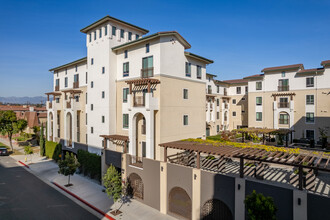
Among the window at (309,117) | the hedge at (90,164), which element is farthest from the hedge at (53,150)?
the window at (309,117)

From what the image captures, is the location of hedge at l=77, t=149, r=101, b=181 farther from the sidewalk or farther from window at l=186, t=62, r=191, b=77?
window at l=186, t=62, r=191, b=77

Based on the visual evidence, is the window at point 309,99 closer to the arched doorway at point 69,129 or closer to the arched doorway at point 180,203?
the arched doorway at point 180,203

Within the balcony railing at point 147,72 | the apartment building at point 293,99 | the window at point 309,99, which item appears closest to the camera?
the balcony railing at point 147,72

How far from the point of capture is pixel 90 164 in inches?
987

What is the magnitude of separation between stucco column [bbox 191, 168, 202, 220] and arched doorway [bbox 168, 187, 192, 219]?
490mm

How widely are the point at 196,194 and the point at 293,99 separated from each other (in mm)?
30502

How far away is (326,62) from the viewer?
31.6m

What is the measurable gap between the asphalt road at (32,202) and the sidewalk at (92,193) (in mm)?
1208

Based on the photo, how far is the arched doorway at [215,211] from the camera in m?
13.4

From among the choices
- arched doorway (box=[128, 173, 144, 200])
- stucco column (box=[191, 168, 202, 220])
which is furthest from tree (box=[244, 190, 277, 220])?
arched doorway (box=[128, 173, 144, 200])

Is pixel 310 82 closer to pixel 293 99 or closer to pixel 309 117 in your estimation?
pixel 293 99

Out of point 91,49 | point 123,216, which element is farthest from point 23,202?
point 91,49

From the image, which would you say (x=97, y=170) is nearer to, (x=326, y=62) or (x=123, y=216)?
(x=123, y=216)

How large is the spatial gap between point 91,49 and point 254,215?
26293 mm
